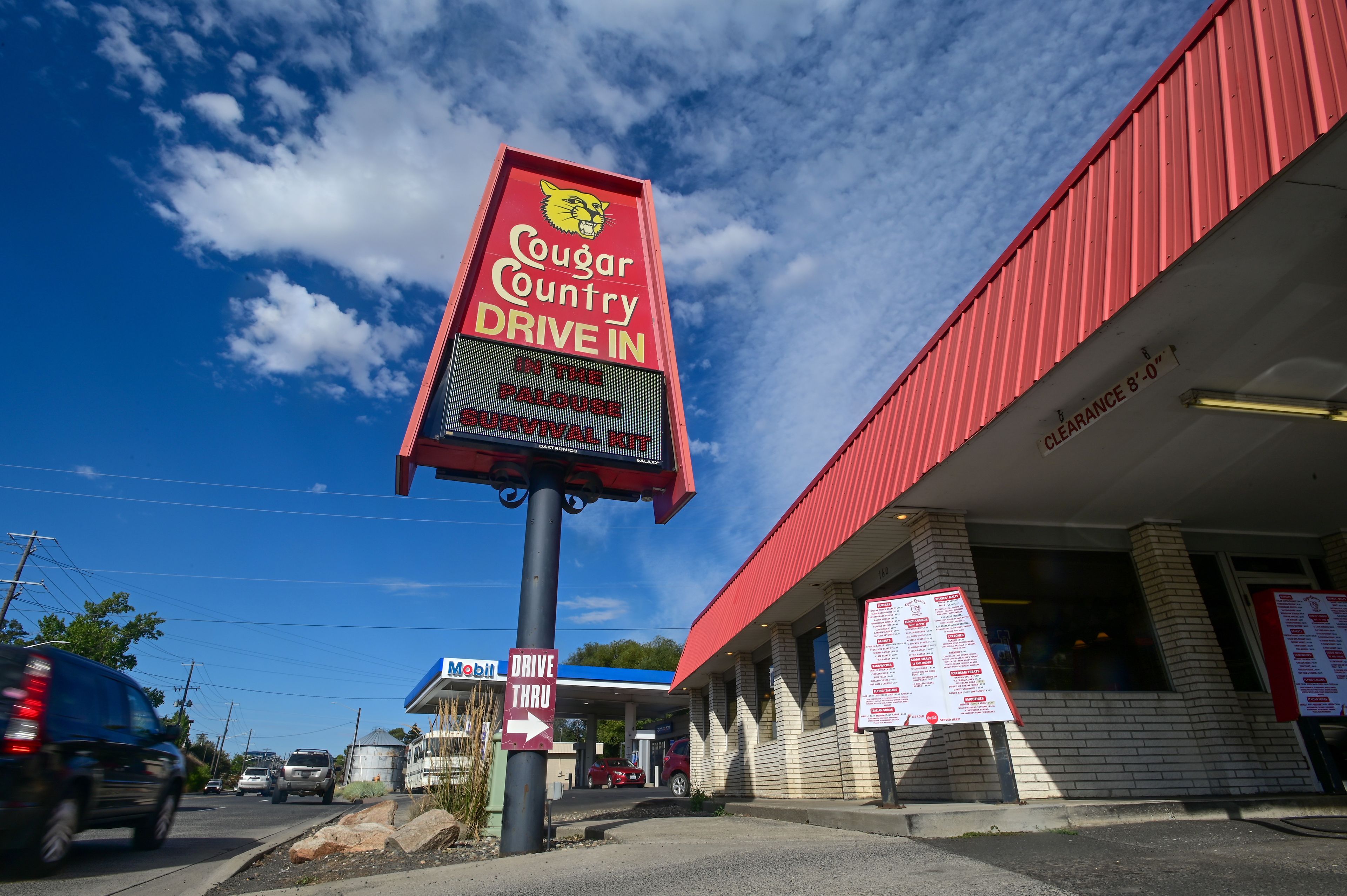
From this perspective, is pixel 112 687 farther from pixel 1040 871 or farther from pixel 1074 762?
pixel 1074 762

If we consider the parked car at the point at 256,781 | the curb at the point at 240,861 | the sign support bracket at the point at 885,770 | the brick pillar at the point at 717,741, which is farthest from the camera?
the parked car at the point at 256,781

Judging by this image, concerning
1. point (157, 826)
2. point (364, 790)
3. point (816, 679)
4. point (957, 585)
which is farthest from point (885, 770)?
point (364, 790)

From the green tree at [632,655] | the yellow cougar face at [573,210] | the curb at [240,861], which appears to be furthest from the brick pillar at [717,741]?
the green tree at [632,655]

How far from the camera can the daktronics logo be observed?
91.6 feet

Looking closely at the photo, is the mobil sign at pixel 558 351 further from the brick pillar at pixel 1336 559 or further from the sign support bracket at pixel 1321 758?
the brick pillar at pixel 1336 559

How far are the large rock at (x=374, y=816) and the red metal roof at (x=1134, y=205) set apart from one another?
651 centimetres

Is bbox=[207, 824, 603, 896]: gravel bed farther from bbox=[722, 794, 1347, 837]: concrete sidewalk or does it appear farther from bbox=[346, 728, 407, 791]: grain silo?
bbox=[346, 728, 407, 791]: grain silo

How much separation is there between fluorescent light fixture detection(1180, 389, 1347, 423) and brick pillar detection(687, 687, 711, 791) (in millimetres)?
16019

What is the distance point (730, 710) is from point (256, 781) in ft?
83.5

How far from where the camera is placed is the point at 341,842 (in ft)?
22.3

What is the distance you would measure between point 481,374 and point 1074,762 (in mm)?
7469

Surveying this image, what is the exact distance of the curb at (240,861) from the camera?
486 centimetres

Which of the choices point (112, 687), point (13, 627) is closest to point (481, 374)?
point (112, 687)

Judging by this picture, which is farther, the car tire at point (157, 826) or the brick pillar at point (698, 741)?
the brick pillar at point (698, 741)
